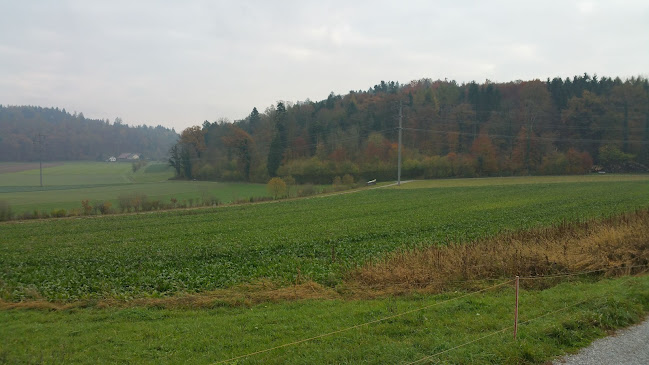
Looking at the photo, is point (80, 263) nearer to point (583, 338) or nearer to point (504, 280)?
point (504, 280)

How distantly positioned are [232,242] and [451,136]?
6873cm

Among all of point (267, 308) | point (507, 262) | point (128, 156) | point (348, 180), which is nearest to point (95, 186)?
point (348, 180)

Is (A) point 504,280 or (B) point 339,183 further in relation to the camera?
(B) point 339,183

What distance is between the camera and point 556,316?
299 inches

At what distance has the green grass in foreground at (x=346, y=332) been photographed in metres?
6.41

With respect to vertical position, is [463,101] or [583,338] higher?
[463,101]

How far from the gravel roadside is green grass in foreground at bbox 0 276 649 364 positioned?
200mm

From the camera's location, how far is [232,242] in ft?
74.8

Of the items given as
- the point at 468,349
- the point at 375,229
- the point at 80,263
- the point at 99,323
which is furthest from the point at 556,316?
the point at 80,263

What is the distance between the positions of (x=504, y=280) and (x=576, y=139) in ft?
263

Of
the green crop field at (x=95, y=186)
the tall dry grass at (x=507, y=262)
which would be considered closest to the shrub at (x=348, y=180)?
the green crop field at (x=95, y=186)

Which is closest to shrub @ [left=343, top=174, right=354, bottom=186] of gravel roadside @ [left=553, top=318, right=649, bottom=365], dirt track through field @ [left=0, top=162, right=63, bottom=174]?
gravel roadside @ [left=553, top=318, right=649, bottom=365]

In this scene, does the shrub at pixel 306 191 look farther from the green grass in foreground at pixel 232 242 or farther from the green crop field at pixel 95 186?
the green grass in foreground at pixel 232 242

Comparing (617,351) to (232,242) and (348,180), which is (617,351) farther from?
(348,180)
